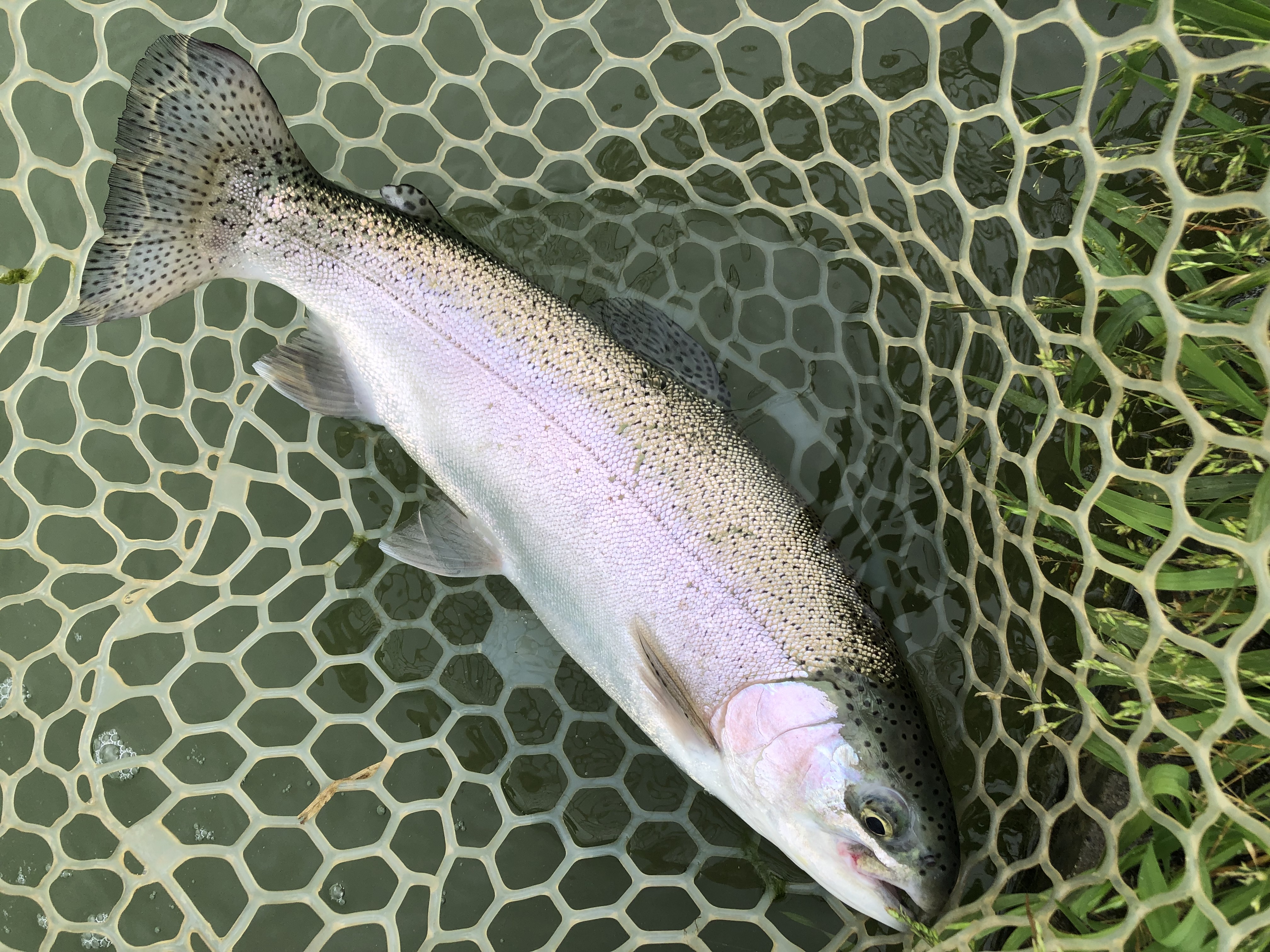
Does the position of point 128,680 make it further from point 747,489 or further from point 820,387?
point 820,387

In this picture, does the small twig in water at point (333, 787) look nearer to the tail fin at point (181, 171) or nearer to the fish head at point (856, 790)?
the fish head at point (856, 790)

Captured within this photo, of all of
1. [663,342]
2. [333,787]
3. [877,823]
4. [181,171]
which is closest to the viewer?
[877,823]

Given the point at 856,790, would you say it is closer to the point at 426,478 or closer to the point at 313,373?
the point at 426,478

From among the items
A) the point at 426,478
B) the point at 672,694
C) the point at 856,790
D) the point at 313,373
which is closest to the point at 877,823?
the point at 856,790

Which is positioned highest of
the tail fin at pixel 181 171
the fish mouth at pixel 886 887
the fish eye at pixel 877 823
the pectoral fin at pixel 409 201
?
the pectoral fin at pixel 409 201

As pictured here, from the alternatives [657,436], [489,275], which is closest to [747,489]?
[657,436]

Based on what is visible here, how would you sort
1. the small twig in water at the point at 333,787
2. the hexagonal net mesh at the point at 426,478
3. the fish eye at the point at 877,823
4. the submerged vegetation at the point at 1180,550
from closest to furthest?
the submerged vegetation at the point at 1180,550 < the fish eye at the point at 877,823 < the hexagonal net mesh at the point at 426,478 < the small twig in water at the point at 333,787

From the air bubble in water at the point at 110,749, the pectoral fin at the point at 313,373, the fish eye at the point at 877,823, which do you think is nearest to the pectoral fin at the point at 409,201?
the pectoral fin at the point at 313,373

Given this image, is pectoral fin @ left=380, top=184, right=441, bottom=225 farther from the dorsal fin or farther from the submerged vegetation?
the submerged vegetation
